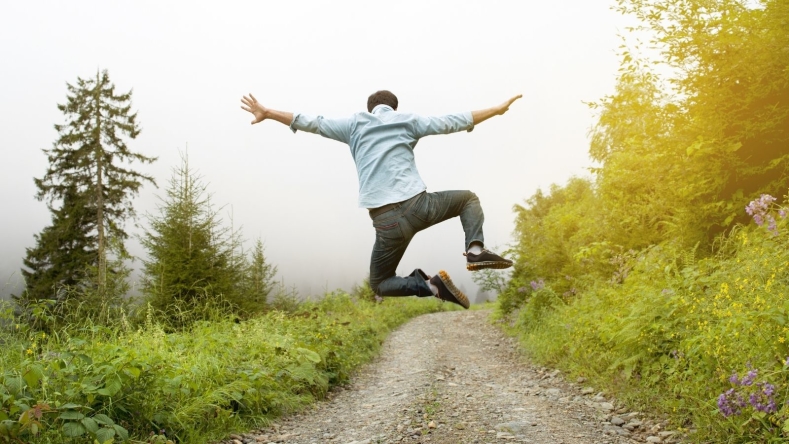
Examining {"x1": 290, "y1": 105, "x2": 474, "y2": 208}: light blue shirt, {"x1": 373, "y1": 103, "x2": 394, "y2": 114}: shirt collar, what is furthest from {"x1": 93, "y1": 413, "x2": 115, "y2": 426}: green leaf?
{"x1": 373, "y1": 103, "x2": 394, "y2": 114}: shirt collar

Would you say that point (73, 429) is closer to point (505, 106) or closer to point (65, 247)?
point (505, 106)

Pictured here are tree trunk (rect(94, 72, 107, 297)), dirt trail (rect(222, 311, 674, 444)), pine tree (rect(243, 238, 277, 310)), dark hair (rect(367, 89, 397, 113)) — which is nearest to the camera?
dark hair (rect(367, 89, 397, 113))

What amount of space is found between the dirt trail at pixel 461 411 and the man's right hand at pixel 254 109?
309cm

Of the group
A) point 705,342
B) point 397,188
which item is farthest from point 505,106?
point 705,342

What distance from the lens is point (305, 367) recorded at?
25.4 ft

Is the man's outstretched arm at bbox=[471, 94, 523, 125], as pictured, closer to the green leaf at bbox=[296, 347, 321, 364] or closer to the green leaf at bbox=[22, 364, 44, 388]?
the green leaf at bbox=[22, 364, 44, 388]

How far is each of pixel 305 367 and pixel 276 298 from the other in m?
9.60

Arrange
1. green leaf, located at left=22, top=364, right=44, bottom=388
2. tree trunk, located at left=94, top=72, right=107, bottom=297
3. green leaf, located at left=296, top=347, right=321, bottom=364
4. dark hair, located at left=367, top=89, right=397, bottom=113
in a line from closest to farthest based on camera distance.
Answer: green leaf, located at left=22, top=364, right=44, bottom=388
dark hair, located at left=367, top=89, right=397, bottom=113
green leaf, located at left=296, top=347, right=321, bottom=364
tree trunk, located at left=94, top=72, right=107, bottom=297

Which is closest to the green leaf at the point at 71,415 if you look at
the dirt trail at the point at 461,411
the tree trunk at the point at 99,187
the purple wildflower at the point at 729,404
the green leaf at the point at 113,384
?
the green leaf at the point at 113,384

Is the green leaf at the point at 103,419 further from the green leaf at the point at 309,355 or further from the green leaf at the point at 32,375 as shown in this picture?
the green leaf at the point at 309,355

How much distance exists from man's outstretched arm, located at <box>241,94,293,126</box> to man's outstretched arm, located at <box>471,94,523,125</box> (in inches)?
61.9

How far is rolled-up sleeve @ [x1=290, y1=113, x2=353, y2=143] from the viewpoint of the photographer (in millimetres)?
4988

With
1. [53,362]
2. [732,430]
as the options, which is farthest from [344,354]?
[732,430]

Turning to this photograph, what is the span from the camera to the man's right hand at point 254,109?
5102 mm
